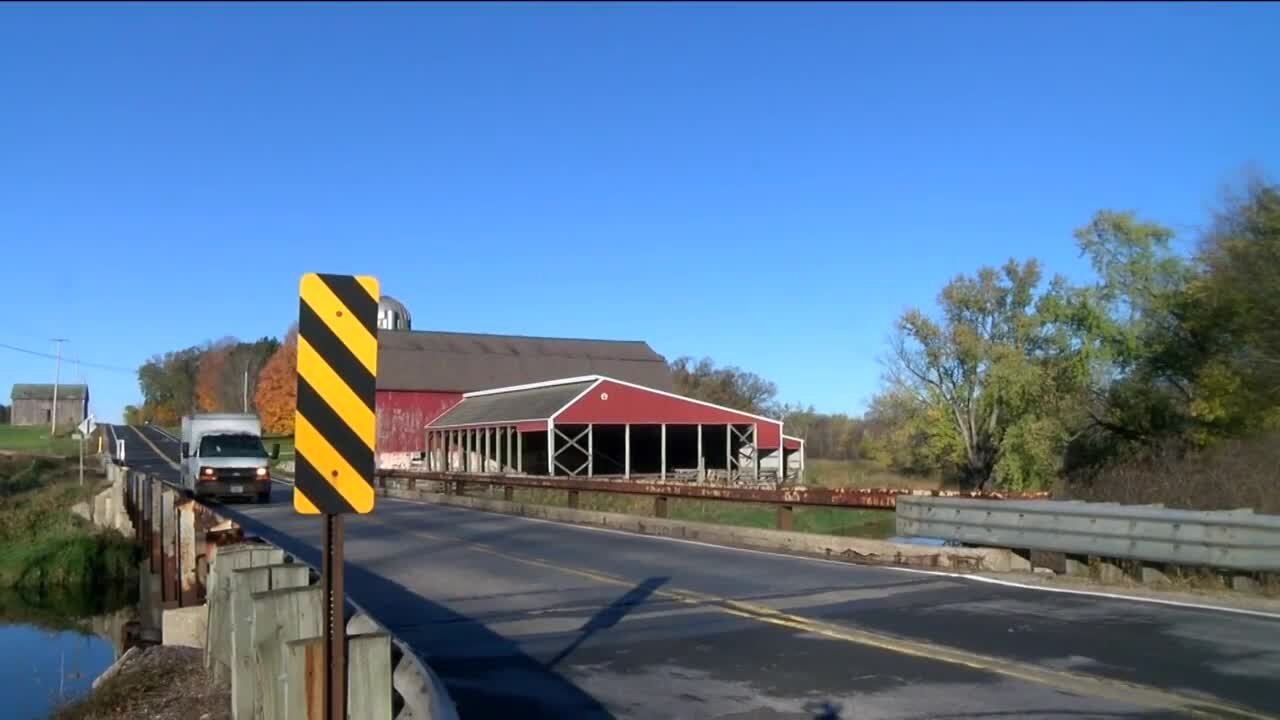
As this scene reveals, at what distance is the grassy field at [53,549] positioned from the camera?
78.7 ft

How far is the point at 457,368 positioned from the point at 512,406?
13878 millimetres

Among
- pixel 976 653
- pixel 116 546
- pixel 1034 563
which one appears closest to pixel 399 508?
pixel 116 546

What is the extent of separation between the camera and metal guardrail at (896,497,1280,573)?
11.1 m

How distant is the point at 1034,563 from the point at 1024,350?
44608 mm

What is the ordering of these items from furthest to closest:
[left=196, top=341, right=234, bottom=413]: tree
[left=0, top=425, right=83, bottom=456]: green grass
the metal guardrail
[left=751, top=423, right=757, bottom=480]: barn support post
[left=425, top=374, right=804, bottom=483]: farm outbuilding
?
[left=196, top=341, right=234, bottom=413]: tree < [left=0, top=425, right=83, bottom=456]: green grass < [left=751, top=423, right=757, bottom=480]: barn support post < [left=425, top=374, right=804, bottom=483]: farm outbuilding < the metal guardrail

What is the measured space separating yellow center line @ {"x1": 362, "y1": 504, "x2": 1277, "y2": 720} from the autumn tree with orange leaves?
82.3 meters

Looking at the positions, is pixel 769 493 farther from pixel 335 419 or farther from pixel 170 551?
pixel 335 419

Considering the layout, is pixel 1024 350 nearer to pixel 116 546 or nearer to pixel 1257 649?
pixel 116 546

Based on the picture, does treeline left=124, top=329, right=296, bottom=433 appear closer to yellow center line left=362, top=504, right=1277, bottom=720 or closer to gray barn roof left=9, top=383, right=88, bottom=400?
gray barn roof left=9, top=383, right=88, bottom=400

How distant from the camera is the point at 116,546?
2642 cm

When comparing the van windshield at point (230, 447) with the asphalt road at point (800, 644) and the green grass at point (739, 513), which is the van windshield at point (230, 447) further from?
the asphalt road at point (800, 644)

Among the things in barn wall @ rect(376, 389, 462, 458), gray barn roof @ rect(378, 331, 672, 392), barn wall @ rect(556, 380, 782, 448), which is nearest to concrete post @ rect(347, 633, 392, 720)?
barn wall @ rect(556, 380, 782, 448)

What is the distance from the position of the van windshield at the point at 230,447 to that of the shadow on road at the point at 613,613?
2320cm

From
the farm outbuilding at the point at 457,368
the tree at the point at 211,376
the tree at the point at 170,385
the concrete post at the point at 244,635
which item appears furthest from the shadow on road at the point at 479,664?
the tree at the point at 170,385
